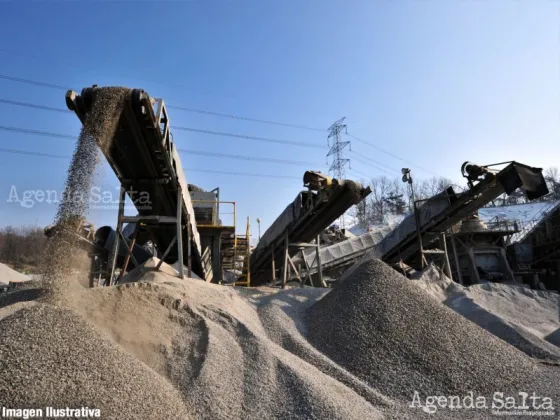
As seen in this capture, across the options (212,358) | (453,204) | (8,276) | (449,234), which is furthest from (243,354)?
(8,276)

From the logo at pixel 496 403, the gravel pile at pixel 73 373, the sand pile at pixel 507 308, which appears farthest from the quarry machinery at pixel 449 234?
the gravel pile at pixel 73 373

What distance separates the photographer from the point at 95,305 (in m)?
4.47

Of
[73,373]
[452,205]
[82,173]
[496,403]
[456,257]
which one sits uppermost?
[452,205]

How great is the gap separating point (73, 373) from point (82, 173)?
3.04 m

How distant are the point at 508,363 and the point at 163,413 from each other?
162 inches

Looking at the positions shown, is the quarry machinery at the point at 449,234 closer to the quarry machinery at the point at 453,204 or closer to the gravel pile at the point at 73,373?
the quarry machinery at the point at 453,204

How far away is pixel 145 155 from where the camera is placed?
6320 millimetres

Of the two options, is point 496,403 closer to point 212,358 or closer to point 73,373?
point 212,358

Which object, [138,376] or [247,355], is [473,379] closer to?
[247,355]

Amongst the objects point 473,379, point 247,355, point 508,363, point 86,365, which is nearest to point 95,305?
point 86,365

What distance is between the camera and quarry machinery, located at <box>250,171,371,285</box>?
8.28 meters

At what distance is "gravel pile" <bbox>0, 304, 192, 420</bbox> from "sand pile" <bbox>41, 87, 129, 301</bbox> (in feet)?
4.20

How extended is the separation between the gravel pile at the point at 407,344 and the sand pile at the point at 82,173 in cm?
360

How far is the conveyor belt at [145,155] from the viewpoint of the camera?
5.39 meters
